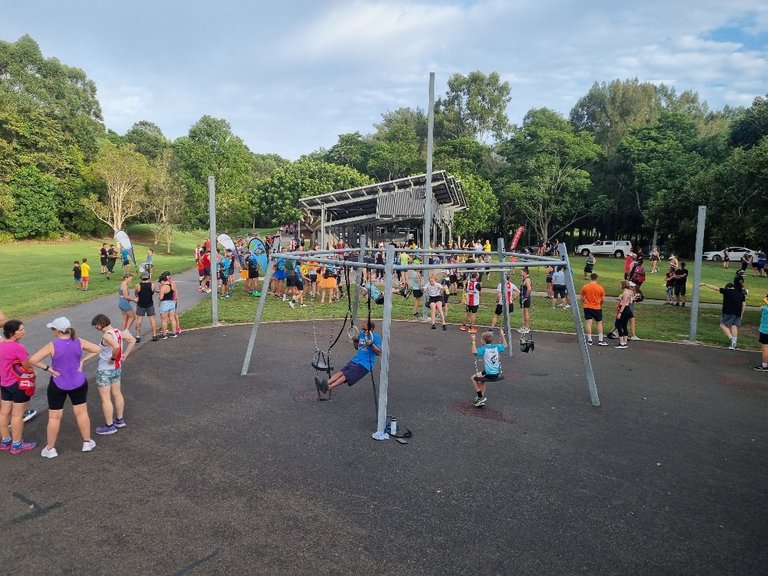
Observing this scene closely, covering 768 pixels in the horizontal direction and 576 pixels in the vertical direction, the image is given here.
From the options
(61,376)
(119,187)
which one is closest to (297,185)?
(119,187)

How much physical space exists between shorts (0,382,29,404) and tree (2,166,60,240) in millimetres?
50698

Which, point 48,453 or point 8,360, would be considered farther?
point 48,453

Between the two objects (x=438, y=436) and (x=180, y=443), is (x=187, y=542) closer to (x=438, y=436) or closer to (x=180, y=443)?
(x=180, y=443)

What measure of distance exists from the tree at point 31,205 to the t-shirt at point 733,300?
2186 inches

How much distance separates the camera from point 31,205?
4900cm

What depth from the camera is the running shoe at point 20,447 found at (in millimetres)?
6886

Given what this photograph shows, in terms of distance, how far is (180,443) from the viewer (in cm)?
734

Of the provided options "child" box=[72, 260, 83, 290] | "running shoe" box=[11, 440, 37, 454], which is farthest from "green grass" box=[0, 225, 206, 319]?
"running shoe" box=[11, 440, 37, 454]

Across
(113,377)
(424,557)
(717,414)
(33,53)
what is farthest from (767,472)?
(33,53)

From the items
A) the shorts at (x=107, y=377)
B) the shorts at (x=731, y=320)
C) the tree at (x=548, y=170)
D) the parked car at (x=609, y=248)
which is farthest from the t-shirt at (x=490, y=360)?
the parked car at (x=609, y=248)

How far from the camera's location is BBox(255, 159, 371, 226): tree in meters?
45.1

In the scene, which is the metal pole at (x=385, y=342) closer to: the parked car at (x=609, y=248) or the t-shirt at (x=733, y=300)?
the t-shirt at (x=733, y=300)

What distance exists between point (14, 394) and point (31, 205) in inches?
2051

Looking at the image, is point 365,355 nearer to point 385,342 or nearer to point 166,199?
point 385,342
